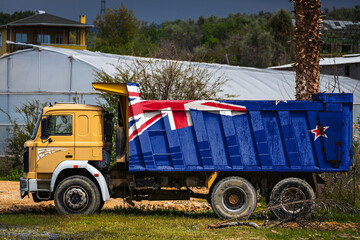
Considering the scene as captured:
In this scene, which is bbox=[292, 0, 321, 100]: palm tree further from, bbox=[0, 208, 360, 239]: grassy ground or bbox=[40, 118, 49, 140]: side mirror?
bbox=[40, 118, 49, 140]: side mirror

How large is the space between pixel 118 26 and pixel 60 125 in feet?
236

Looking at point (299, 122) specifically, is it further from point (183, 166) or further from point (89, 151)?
point (89, 151)

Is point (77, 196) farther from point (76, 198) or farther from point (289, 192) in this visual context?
point (289, 192)

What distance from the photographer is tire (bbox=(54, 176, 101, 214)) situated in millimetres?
12719

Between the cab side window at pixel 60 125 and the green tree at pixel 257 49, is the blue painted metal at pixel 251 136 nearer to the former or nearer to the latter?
the cab side window at pixel 60 125

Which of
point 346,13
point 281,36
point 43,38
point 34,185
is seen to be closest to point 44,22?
point 43,38

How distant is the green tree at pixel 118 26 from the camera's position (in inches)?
3228

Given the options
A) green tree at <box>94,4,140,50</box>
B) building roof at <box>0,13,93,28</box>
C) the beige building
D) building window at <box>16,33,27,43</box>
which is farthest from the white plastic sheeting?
green tree at <box>94,4,140,50</box>

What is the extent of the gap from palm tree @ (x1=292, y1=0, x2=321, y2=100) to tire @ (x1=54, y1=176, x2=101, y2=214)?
6.54 m

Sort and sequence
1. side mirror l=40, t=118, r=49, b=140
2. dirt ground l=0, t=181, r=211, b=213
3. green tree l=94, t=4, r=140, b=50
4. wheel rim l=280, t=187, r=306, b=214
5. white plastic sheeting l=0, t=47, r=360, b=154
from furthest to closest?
green tree l=94, t=4, r=140, b=50
white plastic sheeting l=0, t=47, r=360, b=154
dirt ground l=0, t=181, r=211, b=213
side mirror l=40, t=118, r=49, b=140
wheel rim l=280, t=187, r=306, b=214

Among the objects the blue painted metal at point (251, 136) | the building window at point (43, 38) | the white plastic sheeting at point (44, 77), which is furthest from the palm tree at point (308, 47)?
the building window at point (43, 38)

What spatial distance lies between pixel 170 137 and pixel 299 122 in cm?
282

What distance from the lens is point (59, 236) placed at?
10.4 m

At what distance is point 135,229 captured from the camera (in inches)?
438
